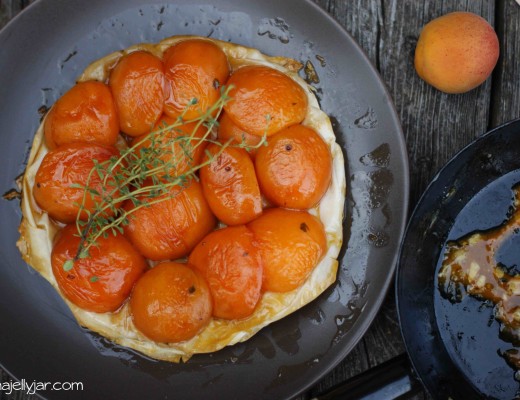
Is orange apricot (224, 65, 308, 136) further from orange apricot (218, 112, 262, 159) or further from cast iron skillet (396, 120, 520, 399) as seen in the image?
cast iron skillet (396, 120, 520, 399)

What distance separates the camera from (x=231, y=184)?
1.41m

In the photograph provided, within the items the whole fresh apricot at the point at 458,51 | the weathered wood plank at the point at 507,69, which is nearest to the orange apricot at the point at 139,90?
the whole fresh apricot at the point at 458,51

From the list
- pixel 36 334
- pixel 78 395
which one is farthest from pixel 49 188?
pixel 78 395

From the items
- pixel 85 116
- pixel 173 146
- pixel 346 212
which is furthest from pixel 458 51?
pixel 85 116

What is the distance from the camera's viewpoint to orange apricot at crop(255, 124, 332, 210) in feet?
4.71

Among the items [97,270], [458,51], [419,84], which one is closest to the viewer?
[97,270]

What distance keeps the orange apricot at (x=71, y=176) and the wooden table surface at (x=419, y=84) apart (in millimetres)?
575

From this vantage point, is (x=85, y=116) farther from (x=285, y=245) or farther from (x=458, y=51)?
(x=458, y=51)

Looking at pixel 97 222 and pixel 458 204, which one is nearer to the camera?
pixel 97 222

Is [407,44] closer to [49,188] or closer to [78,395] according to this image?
[49,188]

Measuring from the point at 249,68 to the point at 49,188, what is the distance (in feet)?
1.81

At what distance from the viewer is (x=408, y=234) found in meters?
1.49

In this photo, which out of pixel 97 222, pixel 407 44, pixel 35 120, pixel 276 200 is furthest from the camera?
pixel 407 44

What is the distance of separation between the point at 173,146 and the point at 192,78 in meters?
0.19
